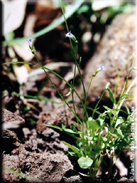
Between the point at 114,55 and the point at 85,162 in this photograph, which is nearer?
the point at 85,162

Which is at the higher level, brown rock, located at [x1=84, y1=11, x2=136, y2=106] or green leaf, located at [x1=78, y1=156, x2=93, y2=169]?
brown rock, located at [x1=84, y1=11, x2=136, y2=106]

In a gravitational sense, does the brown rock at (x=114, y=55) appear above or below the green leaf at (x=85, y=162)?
above

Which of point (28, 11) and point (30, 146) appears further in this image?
point (28, 11)

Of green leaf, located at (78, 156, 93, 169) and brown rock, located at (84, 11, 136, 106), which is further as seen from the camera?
brown rock, located at (84, 11, 136, 106)

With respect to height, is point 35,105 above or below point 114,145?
above

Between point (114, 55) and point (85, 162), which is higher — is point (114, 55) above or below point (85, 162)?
above

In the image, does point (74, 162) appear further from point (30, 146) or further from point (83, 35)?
point (83, 35)

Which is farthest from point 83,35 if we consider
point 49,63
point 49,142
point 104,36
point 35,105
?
point 49,142

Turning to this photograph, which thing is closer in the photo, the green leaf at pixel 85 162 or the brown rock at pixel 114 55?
the green leaf at pixel 85 162
